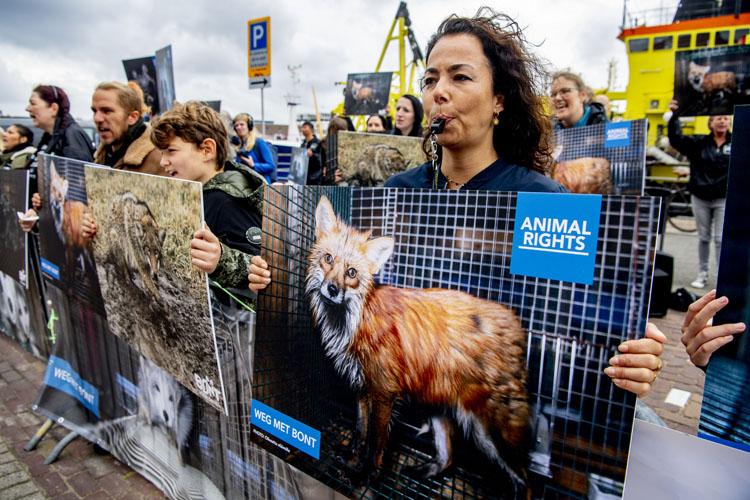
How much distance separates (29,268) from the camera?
4000 millimetres

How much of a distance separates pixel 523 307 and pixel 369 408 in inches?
22.2

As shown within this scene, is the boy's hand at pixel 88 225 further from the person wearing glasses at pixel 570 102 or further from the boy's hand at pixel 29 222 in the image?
the person wearing glasses at pixel 570 102

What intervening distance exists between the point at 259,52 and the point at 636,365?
8.37 m

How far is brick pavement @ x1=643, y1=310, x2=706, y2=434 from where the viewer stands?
3.25 metres

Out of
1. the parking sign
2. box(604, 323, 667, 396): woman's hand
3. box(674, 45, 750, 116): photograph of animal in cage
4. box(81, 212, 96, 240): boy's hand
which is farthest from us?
the parking sign

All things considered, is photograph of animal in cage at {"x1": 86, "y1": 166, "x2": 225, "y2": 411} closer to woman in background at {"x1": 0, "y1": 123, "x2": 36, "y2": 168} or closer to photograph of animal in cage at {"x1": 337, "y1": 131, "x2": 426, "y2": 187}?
photograph of animal in cage at {"x1": 337, "y1": 131, "x2": 426, "y2": 187}

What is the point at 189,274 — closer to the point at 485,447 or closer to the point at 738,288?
the point at 485,447

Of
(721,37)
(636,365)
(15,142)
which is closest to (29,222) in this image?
(15,142)

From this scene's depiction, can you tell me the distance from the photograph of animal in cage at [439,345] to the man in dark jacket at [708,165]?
15.2 ft

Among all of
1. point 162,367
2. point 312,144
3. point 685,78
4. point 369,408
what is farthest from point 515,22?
point 312,144

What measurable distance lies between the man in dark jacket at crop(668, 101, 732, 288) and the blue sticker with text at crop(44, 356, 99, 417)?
551 centimetres

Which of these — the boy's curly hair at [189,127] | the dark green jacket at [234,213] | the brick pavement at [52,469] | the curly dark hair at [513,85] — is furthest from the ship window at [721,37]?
the brick pavement at [52,469]

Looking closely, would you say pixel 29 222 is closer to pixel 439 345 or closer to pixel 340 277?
pixel 340 277

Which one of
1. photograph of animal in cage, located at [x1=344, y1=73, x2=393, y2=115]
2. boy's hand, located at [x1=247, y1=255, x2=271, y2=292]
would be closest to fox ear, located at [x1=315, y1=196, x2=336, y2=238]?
boy's hand, located at [x1=247, y1=255, x2=271, y2=292]
